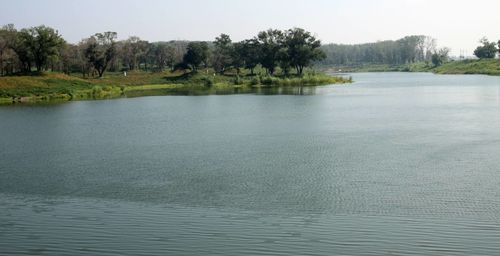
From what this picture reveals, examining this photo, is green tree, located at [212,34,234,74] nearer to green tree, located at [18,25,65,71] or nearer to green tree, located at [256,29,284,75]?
green tree, located at [256,29,284,75]

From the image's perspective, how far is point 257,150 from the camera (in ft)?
69.1

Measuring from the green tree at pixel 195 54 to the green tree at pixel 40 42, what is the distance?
2599 centimetres

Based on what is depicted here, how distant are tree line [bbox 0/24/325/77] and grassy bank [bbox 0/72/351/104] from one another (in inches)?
131

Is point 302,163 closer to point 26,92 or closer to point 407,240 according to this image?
point 407,240

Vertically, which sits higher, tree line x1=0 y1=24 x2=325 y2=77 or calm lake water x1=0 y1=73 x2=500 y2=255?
tree line x1=0 y1=24 x2=325 y2=77

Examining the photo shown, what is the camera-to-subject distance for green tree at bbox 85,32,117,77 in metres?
77.1

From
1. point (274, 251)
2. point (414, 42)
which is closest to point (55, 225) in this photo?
point (274, 251)

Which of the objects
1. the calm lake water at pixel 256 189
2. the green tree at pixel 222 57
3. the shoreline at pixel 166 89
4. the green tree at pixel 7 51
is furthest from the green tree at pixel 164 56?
the calm lake water at pixel 256 189

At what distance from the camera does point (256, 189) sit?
14.7 m

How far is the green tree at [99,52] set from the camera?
77.1 metres

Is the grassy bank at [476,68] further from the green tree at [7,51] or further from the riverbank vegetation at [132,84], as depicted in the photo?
the green tree at [7,51]

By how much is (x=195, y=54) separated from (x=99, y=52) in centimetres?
1812

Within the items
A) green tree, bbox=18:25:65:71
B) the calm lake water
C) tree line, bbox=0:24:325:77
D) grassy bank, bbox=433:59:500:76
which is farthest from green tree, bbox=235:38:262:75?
the calm lake water

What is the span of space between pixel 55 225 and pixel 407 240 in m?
7.58
